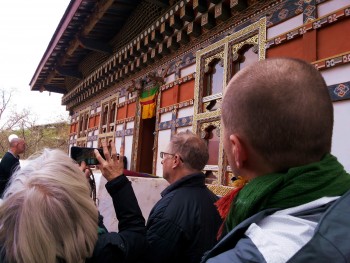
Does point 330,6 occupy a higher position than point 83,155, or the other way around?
point 330,6

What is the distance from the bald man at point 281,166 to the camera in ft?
2.22

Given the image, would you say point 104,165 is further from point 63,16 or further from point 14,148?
point 63,16

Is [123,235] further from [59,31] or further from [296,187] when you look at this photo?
[59,31]

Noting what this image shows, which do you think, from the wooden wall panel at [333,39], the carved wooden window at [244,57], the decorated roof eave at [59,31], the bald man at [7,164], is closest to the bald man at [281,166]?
the wooden wall panel at [333,39]

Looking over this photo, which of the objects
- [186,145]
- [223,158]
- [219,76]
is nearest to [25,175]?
[186,145]

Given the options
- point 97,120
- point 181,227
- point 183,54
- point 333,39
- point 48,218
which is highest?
point 183,54

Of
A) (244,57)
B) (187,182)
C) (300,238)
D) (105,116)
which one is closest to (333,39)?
(244,57)

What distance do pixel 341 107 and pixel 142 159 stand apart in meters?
4.96

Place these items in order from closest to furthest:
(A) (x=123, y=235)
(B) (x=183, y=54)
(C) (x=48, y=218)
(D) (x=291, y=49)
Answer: (C) (x=48, y=218)
(A) (x=123, y=235)
(D) (x=291, y=49)
(B) (x=183, y=54)

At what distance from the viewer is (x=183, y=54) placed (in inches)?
232

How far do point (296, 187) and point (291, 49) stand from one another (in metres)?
3.44

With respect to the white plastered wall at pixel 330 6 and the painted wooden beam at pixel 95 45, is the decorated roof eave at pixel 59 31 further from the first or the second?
the white plastered wall at pixel 330 6

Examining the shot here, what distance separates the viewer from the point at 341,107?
123 inches

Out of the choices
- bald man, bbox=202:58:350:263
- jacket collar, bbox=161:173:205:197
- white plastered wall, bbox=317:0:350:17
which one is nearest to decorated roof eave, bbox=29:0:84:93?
white plastered wall, bbox=317:0:350:17
